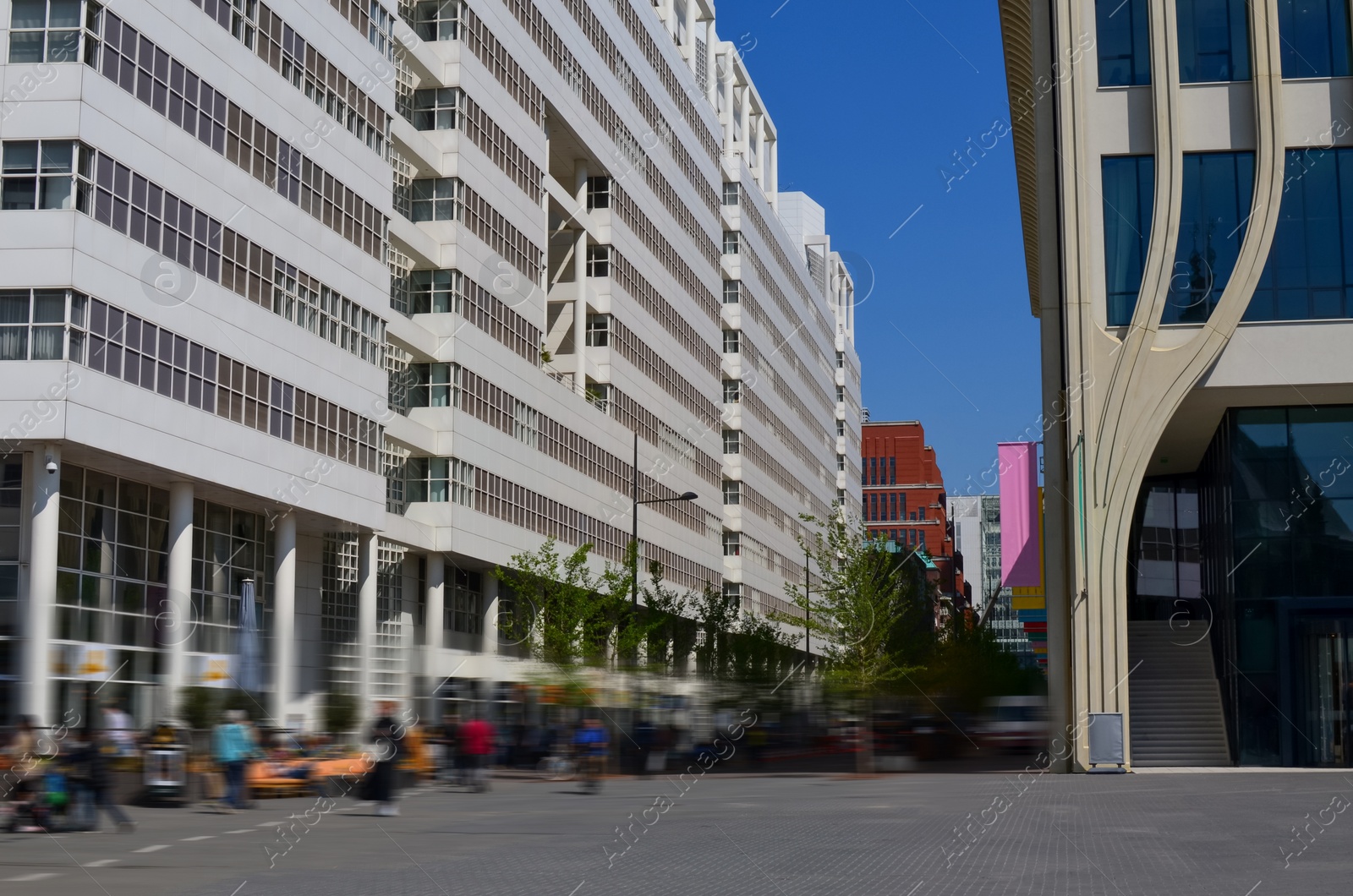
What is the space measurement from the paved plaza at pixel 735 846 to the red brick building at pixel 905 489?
155 meters

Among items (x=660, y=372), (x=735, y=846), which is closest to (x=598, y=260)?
(x=660, y=372)

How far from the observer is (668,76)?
285ft

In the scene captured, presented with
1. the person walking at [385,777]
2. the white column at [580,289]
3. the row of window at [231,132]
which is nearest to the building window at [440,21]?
the row of window at [231,132]

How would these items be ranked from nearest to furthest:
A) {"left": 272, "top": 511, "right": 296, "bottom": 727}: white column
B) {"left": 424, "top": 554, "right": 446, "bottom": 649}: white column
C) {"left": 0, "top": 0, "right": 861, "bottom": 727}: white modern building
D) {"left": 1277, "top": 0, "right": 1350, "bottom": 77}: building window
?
1. {"left": 0, "top": 0, "right": 861, "bottom": 727}: white modern building
2. {"left": 1277, "top": 0, "right": 1350, "bottom": 77}: building window
3. {"left": 272, "top": 511, "right": 296, "bottom": 727}: white column
4. {"left": 424, "top": 554, "right": 446, "bottom": 649}: white column

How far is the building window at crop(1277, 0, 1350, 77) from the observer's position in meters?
40.2

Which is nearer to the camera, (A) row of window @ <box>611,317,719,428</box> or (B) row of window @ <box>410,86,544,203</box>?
(B) row of window @ <box>410,86,544,203</box>

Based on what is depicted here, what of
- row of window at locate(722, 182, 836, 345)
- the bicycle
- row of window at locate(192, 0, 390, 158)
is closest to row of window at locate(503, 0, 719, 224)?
row of window at locate(722, 182, 836, 345)

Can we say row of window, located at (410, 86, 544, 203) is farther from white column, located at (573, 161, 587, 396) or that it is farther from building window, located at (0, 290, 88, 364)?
building window, located at (0, 290, 88, 364)

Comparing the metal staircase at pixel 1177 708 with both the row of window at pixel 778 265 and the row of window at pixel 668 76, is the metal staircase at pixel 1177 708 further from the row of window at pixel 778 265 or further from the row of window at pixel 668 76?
the row of window at pixel 778 265

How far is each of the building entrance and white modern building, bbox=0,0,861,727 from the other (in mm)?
18553

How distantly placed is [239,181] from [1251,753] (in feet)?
95.1

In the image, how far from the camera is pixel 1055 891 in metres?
13.1

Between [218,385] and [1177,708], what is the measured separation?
85.0 feet

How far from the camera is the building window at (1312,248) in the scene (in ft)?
130
